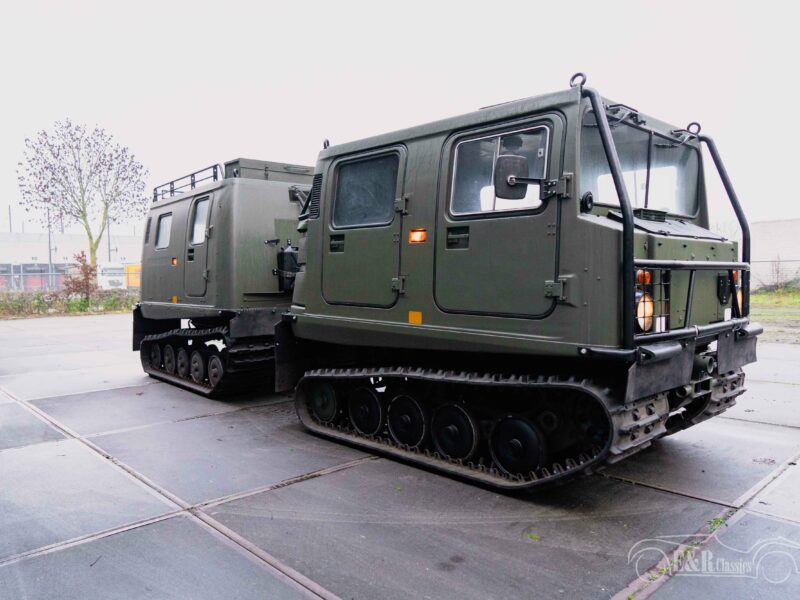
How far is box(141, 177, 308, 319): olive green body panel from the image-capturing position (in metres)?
7.60

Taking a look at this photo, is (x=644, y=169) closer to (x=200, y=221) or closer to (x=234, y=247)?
(x=234, y=247)

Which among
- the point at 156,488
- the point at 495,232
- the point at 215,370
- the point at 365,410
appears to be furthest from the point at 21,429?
the point at 495,232

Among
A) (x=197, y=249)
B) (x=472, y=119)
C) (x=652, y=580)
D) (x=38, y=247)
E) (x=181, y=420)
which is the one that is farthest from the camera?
(x=38, y=247)

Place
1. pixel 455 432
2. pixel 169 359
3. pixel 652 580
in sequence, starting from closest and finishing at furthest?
pixel 652 580, pixel 455 432, pixel 169 359

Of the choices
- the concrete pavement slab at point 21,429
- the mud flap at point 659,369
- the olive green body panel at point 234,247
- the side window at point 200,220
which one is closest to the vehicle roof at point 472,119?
the mud flap at point 659,369

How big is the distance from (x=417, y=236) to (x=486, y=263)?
72 cm

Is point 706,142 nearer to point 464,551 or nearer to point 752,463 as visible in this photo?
point 752,463

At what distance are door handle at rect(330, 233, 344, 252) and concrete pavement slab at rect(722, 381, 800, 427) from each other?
14.8ft

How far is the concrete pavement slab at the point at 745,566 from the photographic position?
3094mm

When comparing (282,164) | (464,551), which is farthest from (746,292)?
(282,164)

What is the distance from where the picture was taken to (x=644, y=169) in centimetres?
472

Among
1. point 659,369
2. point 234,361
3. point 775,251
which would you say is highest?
point 775,251

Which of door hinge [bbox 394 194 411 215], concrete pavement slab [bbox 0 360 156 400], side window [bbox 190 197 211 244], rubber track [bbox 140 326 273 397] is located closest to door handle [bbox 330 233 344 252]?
door hinge [bbox 394 194 411 215]

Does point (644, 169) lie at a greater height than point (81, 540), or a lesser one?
greater
